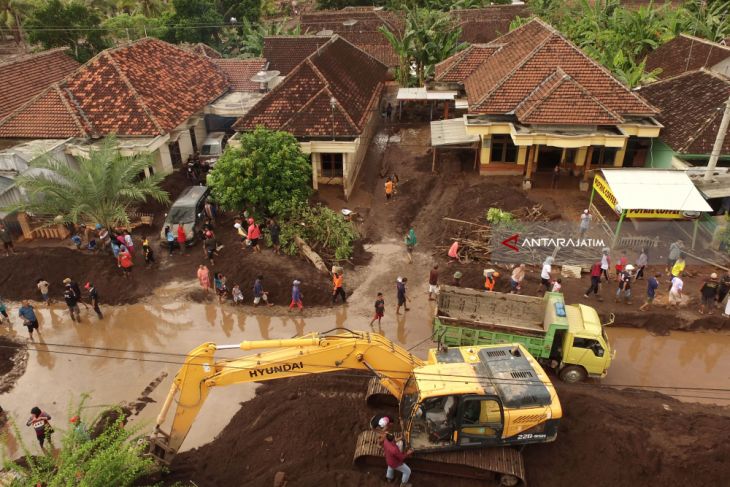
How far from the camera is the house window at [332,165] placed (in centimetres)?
2528

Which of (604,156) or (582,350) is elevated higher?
(604,156)

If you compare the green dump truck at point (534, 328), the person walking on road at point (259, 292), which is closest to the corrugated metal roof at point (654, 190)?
the green dump truck at point (534, 328)

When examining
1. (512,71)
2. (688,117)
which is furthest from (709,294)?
(512,71)

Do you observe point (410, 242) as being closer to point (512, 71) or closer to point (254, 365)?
point (254, 365)

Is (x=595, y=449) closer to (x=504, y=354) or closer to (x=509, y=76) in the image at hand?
(x=504, y=354)

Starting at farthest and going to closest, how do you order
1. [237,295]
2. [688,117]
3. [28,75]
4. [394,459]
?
[28,75], [688,117], [237,295], [394,459]

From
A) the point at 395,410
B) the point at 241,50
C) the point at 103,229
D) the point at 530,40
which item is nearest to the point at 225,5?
the point at 241,50

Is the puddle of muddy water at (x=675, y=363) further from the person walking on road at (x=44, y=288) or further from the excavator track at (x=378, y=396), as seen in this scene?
the person walking on road at (x=44, y=288)

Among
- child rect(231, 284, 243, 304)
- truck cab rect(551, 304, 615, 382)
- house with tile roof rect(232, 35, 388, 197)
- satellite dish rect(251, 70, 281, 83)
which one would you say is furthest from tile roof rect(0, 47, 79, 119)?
truck cab rect(551, 304, 615, 382)

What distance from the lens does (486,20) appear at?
49.4 metres

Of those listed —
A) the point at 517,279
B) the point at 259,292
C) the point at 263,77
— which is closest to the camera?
the point at 517,279

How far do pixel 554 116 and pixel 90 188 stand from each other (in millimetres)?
18540

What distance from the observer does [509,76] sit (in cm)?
2403

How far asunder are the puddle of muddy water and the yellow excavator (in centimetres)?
480
